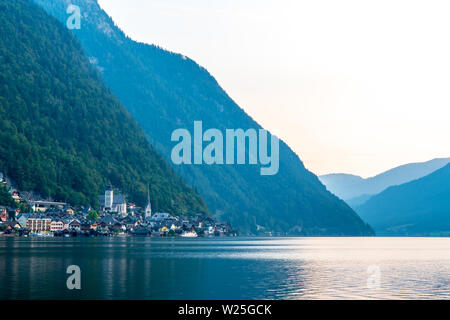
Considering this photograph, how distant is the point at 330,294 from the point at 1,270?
2912 centimetres

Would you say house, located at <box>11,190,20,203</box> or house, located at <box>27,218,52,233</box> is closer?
house, located at <box>27,218,52,233</box>

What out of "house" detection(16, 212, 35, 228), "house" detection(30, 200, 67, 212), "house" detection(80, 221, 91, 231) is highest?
"house" detection(30, 200, 67, 212)

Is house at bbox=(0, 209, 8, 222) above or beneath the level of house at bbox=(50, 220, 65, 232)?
above

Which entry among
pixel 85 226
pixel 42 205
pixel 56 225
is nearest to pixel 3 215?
pixel 56 225

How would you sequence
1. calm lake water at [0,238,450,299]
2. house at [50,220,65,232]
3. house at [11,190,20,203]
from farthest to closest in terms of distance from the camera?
house at [11,190,20,203]
house at [50,220,65,232]
calm lake water at [0,238,450,299]

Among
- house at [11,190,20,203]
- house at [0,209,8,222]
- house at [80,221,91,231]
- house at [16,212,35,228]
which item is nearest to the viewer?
house at [0,209,8,222]

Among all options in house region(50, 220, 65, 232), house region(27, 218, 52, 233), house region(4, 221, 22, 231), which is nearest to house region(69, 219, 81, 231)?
house region(50, 220, 65, 232)

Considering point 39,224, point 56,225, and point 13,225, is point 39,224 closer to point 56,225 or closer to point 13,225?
point 56,225

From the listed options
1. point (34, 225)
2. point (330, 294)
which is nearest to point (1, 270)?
point (330, 294)

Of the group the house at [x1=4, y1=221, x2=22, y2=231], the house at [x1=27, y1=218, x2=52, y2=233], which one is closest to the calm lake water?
the house at [x1=4, y1=221, x2=22, y2=231]

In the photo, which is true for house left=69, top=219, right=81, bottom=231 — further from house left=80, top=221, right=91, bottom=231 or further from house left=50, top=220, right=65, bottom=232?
house left=50, top=220, right=65, bottom=232

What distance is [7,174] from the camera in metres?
197

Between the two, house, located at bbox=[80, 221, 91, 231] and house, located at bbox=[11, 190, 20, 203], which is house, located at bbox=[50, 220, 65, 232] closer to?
house, located at bbox=[80, 221, 91, 231]

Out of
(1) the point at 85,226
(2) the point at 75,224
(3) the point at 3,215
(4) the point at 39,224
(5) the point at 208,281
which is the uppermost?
(3) the point at 3,215
